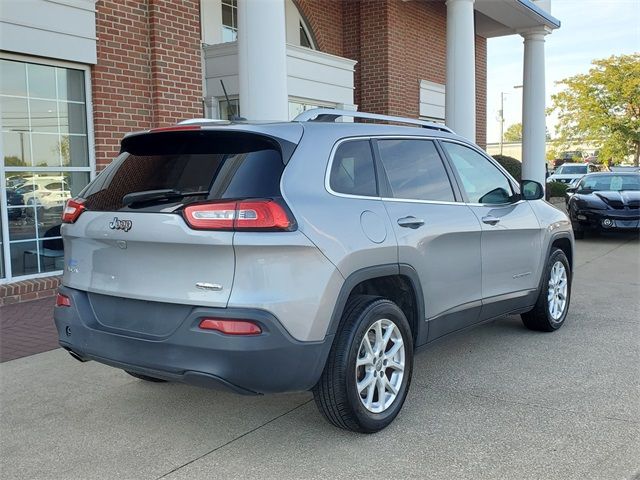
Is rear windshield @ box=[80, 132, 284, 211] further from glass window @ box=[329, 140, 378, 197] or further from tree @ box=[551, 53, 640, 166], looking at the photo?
tree @ box=[551, 53, 640, 166]

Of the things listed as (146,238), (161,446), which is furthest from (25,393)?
(146,238)

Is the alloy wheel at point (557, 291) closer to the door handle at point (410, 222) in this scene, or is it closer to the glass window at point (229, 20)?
the door handle at point (410, 222)

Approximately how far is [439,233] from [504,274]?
110cm

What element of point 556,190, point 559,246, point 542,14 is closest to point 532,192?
point 559,246

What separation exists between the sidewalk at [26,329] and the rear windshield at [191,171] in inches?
95.2

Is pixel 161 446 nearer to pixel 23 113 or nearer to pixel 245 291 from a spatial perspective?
pixel 245 291

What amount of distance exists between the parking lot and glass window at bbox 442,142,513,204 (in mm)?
1279

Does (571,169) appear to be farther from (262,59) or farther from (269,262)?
(269,262)

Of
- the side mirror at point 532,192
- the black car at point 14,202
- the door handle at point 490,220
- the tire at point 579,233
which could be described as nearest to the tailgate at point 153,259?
the door handle at point 490,220

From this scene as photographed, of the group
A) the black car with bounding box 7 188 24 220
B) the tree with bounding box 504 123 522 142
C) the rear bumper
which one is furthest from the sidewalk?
the tree with bounding box 504 123 522 142

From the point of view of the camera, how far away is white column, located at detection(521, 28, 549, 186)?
14.7 meters

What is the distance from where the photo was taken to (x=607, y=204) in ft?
41.5

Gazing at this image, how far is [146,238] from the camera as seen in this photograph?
331 centimetres

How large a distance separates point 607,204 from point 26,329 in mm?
10726
